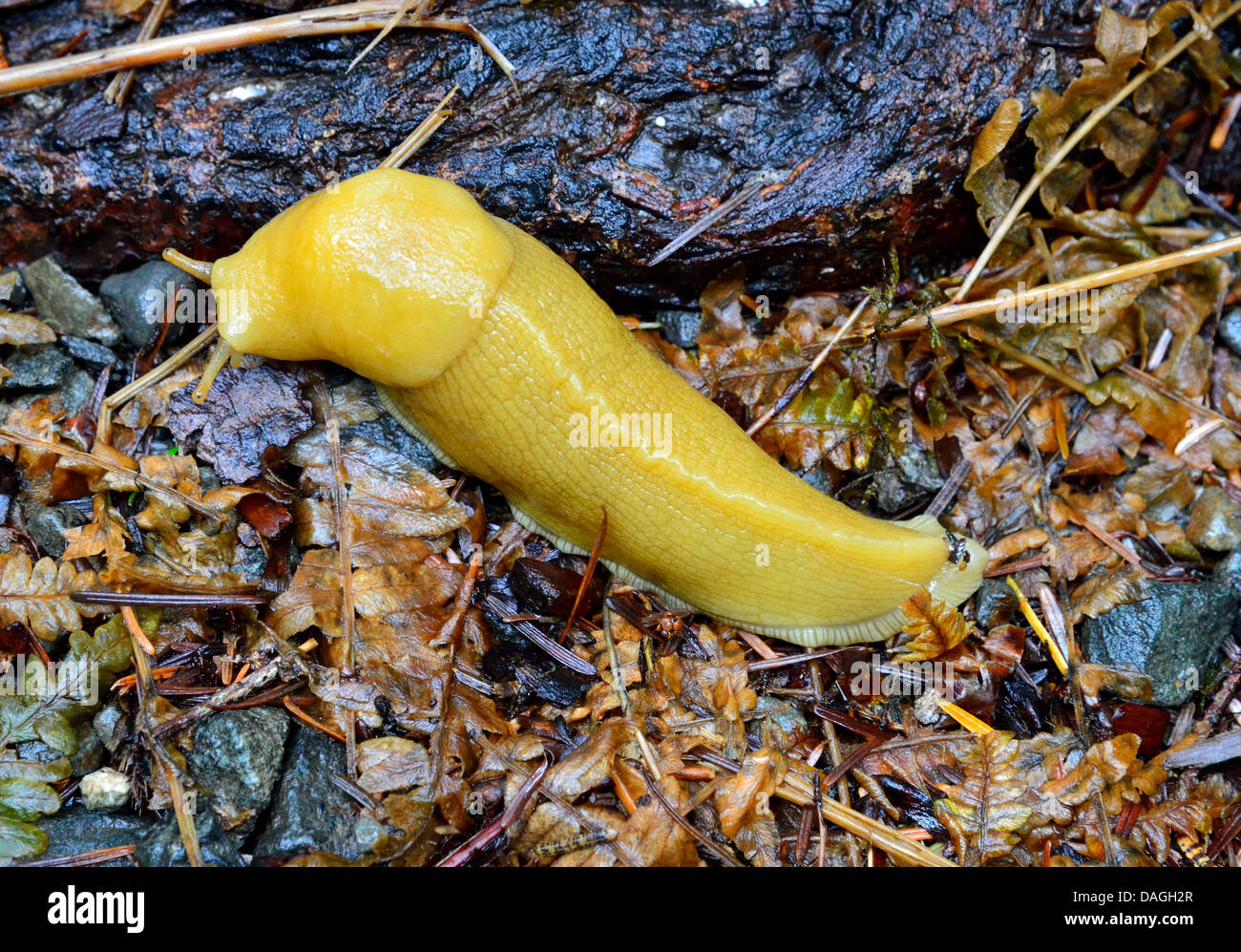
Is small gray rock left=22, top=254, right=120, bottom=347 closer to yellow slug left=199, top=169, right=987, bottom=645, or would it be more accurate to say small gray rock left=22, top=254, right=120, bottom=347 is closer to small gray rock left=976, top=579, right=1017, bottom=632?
yellow slug left=199, top=169, right=987, bottom=645

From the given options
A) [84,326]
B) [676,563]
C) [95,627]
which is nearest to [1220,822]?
[676,563]

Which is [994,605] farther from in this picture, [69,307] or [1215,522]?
[69,307]

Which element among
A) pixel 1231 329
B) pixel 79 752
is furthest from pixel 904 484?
pixel 79 752

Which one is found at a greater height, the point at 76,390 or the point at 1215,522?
the point at 76,390

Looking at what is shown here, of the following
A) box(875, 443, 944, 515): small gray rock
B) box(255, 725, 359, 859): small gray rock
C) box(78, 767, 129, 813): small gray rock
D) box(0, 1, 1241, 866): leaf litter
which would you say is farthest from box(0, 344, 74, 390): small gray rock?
box(875, 443, 944, 515): small gray rock

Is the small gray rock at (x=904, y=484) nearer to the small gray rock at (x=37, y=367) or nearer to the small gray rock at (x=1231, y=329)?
the small gray rock at (x=1231, y=329)

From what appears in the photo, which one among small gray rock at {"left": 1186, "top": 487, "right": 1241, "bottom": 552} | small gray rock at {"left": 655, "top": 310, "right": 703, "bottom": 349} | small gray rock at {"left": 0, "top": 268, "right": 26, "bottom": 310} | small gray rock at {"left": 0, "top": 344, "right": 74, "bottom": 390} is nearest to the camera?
small gray rock at {"left": 0, "top": 344, "right": 74, "bottom": 390}
